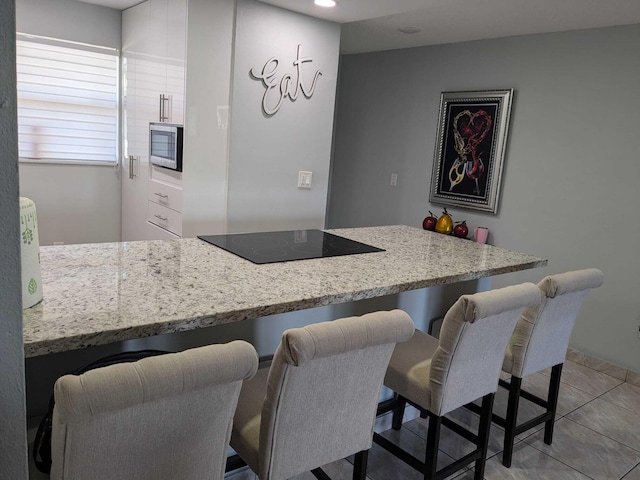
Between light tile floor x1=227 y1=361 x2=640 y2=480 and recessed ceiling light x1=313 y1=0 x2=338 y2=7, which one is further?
recessed ceiling light x1=313 y1=0 x2=338 y2=7

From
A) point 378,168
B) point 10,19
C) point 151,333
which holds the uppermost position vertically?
point 10,19

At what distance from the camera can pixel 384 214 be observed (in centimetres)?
488

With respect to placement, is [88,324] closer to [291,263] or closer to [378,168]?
[291,263]

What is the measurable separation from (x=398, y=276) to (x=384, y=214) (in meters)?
3.05

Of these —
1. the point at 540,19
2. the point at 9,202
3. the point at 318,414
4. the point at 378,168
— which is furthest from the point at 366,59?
the point at 9,202

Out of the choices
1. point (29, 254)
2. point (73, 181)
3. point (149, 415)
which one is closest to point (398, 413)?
point (149, 415)

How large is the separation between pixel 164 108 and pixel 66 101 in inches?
41.5

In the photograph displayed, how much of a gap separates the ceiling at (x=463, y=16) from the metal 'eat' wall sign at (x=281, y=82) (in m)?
0.33

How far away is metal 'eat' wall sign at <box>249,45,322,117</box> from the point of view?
334 centimetres

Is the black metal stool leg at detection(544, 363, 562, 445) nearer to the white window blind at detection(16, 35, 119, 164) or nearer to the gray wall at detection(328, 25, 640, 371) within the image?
the gray wall at detection(328, 25, 640, 371)

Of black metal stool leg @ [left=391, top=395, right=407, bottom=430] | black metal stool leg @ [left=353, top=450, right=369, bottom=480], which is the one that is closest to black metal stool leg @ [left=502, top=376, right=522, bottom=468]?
black metal stool leg @ [left=391, top=395, right=407, bottom=430]

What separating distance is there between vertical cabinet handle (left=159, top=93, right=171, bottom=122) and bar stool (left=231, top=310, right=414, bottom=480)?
2.39 meters

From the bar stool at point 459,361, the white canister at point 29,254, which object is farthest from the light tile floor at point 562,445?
the white canister at point 29,254

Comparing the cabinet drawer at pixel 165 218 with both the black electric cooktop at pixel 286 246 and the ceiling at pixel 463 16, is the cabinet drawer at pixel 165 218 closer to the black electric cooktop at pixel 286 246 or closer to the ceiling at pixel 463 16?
the black electric cooktop at pixel 286 246
